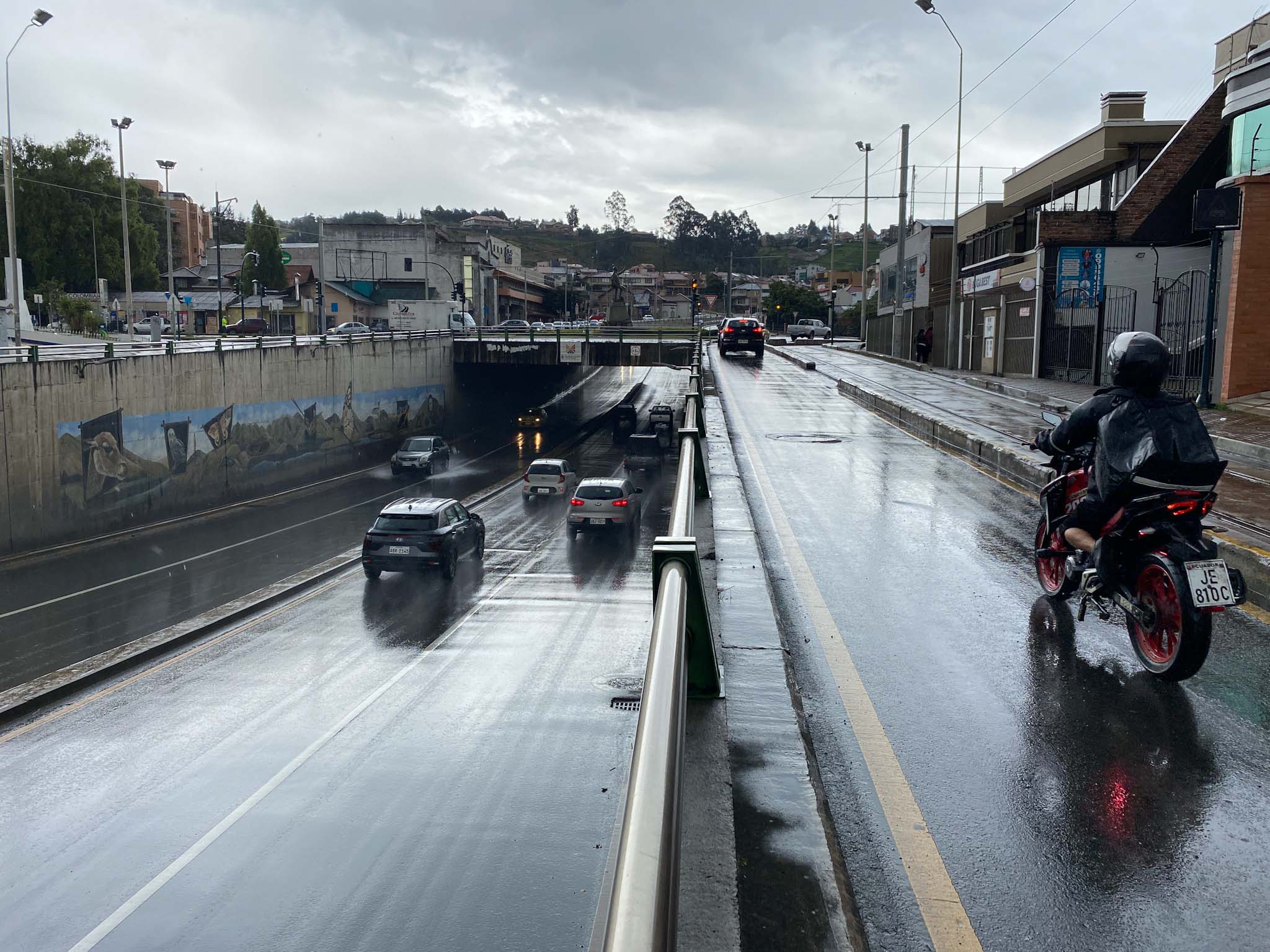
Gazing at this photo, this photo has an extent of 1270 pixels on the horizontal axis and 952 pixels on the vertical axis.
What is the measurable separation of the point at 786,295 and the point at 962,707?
117 meters

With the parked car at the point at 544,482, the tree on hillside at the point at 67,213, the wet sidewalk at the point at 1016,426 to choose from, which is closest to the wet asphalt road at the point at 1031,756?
A: the wet sidewalk at the point at 1016,426

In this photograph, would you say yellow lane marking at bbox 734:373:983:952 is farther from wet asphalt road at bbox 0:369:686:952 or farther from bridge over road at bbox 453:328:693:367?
bridge over road at bbox 453:328:693:367

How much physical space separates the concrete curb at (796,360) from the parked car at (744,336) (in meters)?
1.61

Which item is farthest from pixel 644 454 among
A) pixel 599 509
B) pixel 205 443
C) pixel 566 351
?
pixel 205 443

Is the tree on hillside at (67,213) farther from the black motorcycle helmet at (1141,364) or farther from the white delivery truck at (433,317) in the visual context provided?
the black motorcycle helmet at (1141,364)

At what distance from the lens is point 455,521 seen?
A: 2472 centimetres

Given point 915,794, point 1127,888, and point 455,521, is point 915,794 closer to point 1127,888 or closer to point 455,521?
point 1127,888

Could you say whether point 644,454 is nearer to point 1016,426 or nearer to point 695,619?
point 1016,426

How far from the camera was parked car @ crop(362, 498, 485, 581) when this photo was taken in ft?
76.2

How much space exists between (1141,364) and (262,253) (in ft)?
311

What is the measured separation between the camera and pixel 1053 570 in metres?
7.21

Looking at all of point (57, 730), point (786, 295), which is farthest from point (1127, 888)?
point (786, 295)

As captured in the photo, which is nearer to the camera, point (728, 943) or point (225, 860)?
point (728, 943)

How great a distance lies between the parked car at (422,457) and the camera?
1804 inches
